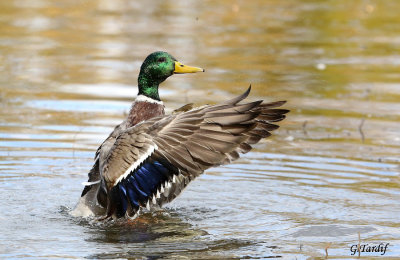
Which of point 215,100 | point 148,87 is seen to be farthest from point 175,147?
point 215,100

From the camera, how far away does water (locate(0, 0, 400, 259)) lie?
23.0 ft

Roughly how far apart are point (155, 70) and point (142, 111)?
456mm

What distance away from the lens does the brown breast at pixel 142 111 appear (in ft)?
26.2

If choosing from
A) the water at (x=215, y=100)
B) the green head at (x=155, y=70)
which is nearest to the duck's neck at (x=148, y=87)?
the green head at (x=155, y=70)

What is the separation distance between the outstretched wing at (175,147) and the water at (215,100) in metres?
0.40

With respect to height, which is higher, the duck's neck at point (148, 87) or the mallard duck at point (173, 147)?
the duck's neck at point (148, 87)

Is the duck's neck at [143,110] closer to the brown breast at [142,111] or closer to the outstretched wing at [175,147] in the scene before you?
the brown breast at [142,111]

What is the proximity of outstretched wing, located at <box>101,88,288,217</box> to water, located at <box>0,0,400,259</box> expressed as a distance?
15.9 inches

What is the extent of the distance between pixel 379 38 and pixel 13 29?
7.48 metres

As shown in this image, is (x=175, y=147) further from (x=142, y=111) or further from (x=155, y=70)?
(x=155, y=70)

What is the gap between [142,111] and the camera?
8086 millimetres

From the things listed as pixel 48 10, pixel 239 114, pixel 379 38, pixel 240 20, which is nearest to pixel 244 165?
pixel 239 114

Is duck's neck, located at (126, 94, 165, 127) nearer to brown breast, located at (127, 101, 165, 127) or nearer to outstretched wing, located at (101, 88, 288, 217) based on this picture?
brown breast, located at (127, 101, 165, 127)

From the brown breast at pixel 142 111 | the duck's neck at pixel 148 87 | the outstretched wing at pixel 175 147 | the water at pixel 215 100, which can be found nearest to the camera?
the outstretched wing at pixel 175 147
